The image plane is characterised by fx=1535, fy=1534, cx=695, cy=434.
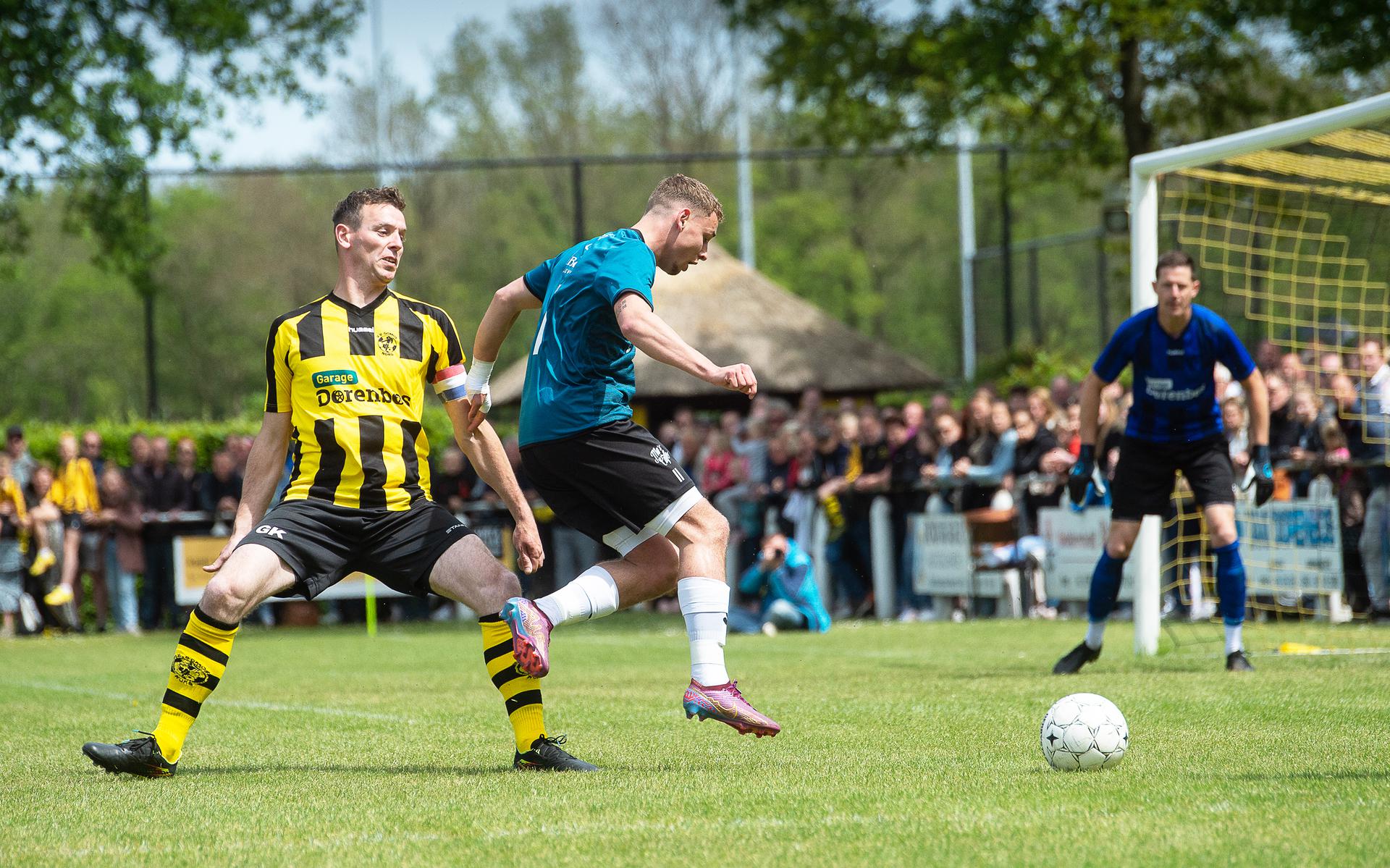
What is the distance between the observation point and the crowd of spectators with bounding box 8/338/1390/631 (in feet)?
42.0

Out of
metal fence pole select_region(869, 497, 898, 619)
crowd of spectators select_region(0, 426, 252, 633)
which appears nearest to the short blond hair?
metal fence pole select_region(869, 497, 898, 619)

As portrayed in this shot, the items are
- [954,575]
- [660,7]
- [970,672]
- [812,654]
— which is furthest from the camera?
[660,7]

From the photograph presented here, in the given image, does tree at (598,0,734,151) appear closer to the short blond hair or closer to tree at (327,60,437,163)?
tree at (327,60,437,163)

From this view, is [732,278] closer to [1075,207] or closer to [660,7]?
[660,7]

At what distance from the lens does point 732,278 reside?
87.3ft

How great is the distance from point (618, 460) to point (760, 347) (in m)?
19.8

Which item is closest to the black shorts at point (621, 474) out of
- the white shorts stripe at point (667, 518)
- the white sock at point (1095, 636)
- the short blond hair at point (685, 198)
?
the white shorts stripe at point (667, 518)

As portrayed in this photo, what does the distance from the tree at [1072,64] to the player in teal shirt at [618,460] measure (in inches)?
575

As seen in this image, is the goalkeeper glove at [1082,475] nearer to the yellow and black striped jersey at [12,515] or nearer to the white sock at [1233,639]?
the white sock at [1233,639]

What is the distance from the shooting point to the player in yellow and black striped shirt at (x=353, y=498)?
18.1 ft

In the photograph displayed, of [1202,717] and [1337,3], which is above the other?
[1337,3]

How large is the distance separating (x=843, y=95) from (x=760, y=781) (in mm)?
18063

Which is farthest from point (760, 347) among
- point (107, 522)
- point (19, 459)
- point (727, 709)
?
point (727, 709)

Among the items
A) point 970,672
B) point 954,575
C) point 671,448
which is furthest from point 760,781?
point 671,448
